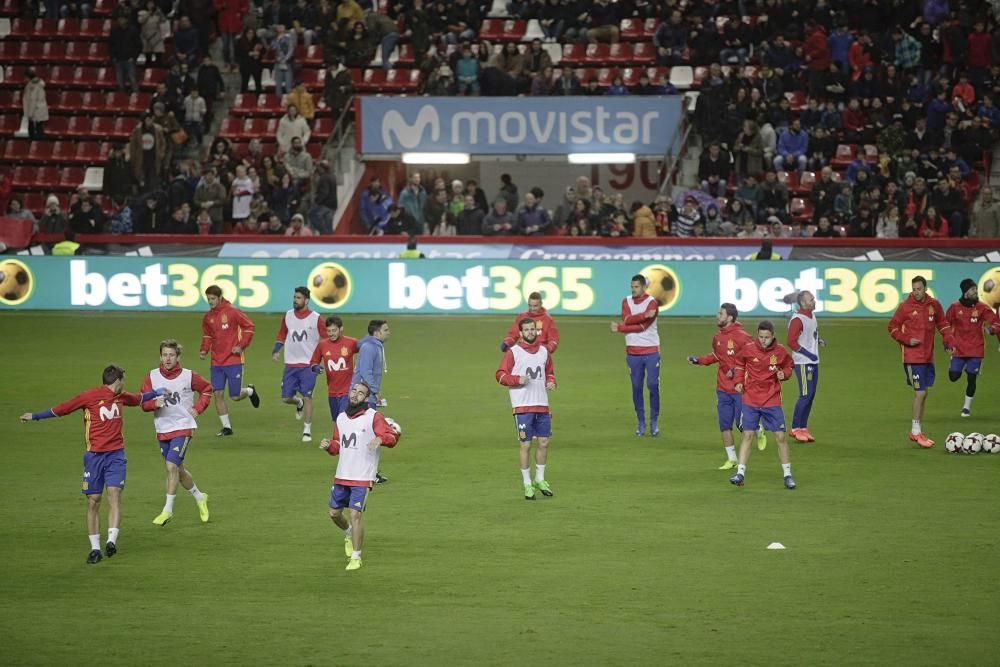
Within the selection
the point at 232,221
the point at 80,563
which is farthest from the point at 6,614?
the point at 232,221

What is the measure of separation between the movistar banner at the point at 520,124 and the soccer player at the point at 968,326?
650 inches

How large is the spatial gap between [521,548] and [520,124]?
23.9 metres

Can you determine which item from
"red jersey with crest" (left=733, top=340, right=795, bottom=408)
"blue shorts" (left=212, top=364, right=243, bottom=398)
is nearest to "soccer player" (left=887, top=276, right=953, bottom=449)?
"red jersey with crest" (left=733, top=340, right=795, bottom=408)

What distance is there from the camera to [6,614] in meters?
12.7

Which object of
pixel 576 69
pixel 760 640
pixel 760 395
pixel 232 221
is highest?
pixel 576 69

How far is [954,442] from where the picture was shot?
19734 mm

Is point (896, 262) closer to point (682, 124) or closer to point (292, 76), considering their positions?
point (682, 124)

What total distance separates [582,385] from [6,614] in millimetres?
14299

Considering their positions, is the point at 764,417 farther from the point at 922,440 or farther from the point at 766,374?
the point at 922,440

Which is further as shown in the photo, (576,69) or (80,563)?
(576,69)

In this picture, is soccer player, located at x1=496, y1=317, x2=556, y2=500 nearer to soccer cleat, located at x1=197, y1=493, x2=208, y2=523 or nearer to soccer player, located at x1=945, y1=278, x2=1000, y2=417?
soccer cleat, located at x1=197, y1=493, x2=208, y2=523

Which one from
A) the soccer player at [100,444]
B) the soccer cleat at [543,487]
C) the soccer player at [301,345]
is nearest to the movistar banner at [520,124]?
the soccer player at [301,345]

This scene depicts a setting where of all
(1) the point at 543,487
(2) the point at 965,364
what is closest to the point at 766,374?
(1) the point at 543,487

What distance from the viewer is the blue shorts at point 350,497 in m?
13.8
